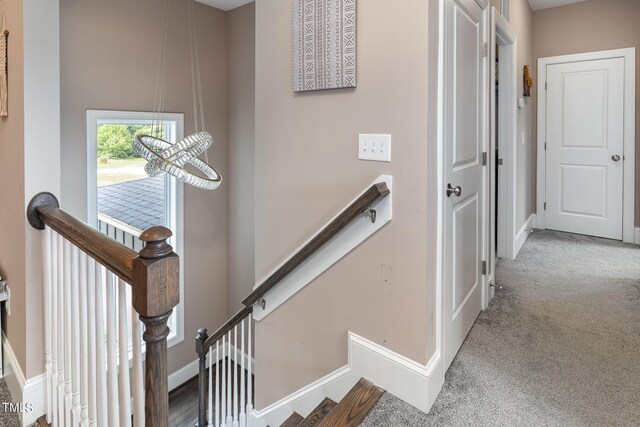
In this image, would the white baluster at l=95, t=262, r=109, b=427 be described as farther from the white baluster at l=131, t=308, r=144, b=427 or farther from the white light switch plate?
the white light switch plate

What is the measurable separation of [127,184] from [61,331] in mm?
2580

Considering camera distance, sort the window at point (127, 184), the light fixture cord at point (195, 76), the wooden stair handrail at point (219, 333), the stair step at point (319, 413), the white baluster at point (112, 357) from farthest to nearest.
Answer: the light fixture cord at point (195, 76), the window at point (127, 184), the wooden stair handrail at point (219, 333), the stair step at point (319, 413), the white baluster at point (112, 357)

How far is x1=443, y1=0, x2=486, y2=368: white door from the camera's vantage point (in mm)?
1866

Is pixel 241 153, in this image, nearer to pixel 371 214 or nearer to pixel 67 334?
pixel 371 214

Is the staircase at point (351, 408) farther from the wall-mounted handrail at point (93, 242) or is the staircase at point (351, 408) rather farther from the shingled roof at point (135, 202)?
the shingled roof at point (135, 202)

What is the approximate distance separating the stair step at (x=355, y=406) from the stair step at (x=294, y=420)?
0.53 meters

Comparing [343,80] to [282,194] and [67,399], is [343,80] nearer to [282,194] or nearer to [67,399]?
[282,194]

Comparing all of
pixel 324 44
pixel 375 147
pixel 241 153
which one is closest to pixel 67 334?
pixel 375 147

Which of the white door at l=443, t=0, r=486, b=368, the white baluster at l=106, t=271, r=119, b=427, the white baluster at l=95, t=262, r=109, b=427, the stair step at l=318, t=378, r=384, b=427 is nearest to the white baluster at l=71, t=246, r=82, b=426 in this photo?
the white baluster at l=95, t=262, r=109, b=427

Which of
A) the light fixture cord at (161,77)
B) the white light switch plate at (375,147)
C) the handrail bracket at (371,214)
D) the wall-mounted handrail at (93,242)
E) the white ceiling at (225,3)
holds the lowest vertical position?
the wall-mounted handrail at (93,242)

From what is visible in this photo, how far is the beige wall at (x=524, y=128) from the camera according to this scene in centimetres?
379

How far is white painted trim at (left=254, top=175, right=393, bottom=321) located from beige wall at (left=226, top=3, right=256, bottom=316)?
205cm

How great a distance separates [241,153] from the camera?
443 centimetres

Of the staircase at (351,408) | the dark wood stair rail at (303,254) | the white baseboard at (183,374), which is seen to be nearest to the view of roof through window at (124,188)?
the white baseboard at (183,374)
